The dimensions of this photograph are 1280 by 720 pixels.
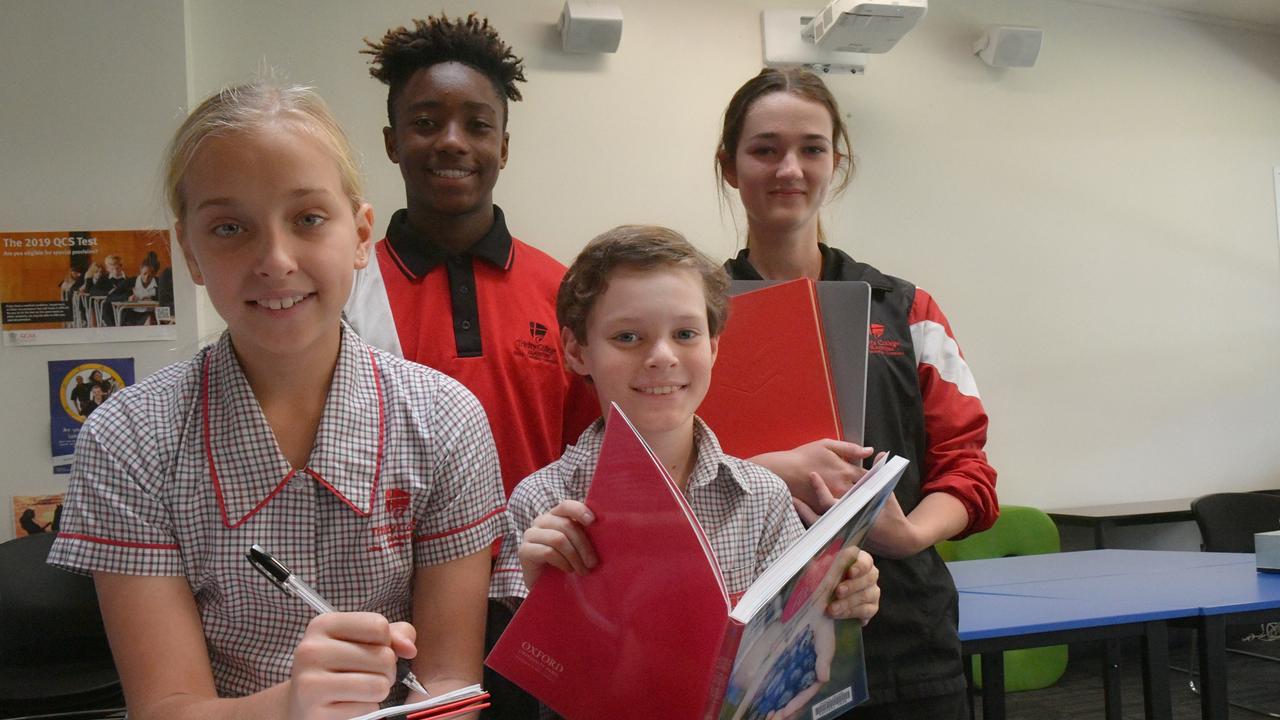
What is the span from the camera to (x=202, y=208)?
40.2 inches

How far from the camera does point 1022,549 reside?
14.2 ft

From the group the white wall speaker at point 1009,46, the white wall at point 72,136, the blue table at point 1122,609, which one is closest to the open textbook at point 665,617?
the blue table at point 1122,609

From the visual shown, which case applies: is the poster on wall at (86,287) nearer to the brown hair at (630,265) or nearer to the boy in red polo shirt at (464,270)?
the boy in red polo shirt at (464,270)

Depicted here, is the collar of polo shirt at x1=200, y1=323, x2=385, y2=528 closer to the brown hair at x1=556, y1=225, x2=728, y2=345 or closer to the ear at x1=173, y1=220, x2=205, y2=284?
the ear at x1=173, y1=220, x2=205, y2=284

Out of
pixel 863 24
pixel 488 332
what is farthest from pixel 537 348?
pixel 863 24

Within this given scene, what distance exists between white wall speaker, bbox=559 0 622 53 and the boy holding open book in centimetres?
310

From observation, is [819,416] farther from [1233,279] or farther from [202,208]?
[1233,279]

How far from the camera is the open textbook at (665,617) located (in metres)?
0.86

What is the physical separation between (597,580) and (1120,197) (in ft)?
17.6

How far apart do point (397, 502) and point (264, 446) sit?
0.17 m

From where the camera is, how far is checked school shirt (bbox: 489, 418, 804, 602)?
1193 millimetres

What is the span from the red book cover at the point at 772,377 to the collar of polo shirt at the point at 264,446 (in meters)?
0.54

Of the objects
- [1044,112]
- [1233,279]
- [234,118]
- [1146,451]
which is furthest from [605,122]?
[1233,279]

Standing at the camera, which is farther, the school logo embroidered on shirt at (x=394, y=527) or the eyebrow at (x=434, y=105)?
the eyebrow at (x=434, y=105)
